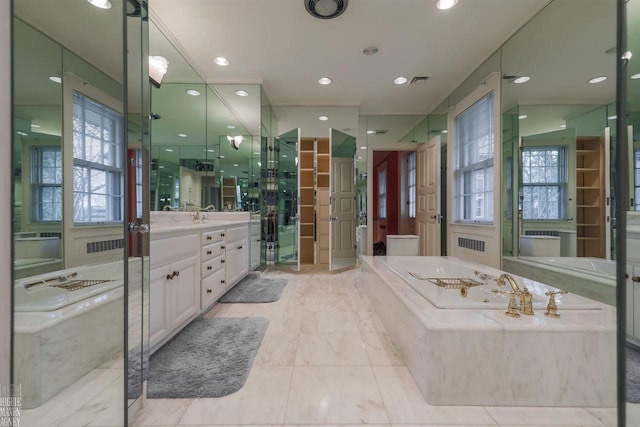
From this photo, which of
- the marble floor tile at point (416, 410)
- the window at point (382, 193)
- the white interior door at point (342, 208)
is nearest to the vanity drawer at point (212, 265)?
the marble floor tile at point (416, 410)

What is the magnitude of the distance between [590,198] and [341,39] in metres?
2.48

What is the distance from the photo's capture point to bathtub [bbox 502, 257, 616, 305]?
1.62m

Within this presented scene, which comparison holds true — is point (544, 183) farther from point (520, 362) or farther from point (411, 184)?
point (411, 184)

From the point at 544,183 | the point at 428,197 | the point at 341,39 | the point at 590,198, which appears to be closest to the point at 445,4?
the point at 341,39

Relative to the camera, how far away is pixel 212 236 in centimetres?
227

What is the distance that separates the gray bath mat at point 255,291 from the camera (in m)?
2.73

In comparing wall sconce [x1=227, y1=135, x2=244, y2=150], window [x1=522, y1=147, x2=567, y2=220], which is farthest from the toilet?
wall sconce [x1=227, y1=135, x2=244, y2=150]

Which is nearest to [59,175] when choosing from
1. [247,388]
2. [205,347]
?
[247,388]

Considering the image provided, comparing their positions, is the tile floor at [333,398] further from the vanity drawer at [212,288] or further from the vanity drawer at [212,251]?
the vanity drawer at [212,251]

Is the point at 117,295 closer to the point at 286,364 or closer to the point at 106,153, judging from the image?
the point at 106,153

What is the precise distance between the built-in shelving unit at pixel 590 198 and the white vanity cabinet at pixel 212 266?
2.83 meters

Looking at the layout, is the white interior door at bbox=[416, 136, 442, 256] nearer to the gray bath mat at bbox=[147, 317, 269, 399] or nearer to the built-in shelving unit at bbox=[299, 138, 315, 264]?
the built-in shelving unit at bbox=[299, 138, 315, 264]

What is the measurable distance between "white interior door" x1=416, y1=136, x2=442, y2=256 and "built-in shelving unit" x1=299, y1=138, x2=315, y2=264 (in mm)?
1890

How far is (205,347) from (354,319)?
119 centimetres
